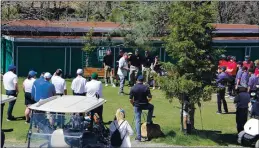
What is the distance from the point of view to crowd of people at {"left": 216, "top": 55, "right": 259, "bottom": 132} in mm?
16266

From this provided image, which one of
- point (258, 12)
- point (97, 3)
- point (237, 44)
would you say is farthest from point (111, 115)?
point (258, 12)

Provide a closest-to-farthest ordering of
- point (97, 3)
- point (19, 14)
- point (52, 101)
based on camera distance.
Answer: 1. point (52, 101)
2. point (19, 14)
3. point (97, 3)

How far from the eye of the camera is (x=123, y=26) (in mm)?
31406

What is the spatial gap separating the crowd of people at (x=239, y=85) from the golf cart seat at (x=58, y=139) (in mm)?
6271

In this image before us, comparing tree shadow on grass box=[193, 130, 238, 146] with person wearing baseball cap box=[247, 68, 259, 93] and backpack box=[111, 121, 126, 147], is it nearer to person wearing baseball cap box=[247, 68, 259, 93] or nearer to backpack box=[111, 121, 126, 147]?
backpack box=[111, 121, 126, 147]

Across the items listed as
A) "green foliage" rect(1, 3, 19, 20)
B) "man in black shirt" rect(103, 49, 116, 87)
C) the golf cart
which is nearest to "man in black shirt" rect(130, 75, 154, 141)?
the golf cart

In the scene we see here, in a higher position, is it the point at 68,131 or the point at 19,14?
the point at 19,14

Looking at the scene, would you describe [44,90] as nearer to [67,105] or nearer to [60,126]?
[67,105]

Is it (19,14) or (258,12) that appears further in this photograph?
(258,12)

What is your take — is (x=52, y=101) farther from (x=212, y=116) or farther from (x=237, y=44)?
(x=237, y=44)

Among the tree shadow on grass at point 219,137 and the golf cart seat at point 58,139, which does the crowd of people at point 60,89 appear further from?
the golf cart seat at point 58,139

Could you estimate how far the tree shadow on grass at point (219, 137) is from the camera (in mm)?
15891

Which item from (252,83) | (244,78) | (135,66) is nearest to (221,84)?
(252,83)

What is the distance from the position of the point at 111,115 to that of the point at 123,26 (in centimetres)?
1300
